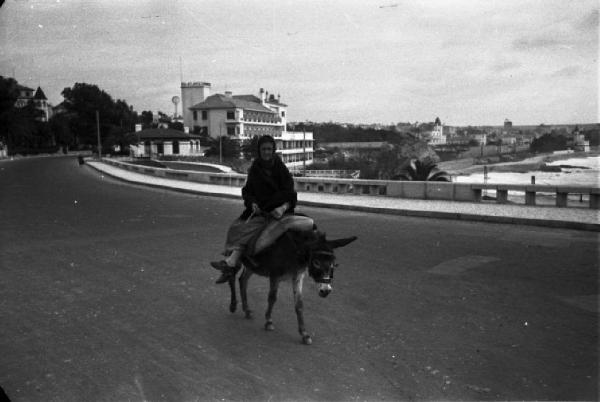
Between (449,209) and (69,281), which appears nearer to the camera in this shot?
(69,281)

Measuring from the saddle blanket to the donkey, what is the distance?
0.05m

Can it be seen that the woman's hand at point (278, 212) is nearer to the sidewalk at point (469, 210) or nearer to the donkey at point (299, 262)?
the donkey at point (299, 262)

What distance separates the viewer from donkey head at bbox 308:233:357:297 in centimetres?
460

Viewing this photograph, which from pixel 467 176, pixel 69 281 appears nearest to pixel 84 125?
pixel 467 176

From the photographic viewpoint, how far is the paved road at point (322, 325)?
412 centimetres

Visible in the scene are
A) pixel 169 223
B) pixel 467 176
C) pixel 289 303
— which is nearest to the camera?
pixel 289 303

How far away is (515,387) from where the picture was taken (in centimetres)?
405

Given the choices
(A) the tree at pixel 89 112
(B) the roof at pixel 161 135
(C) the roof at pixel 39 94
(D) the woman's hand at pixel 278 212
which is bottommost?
(D) the woman's hand at pixel 278 212

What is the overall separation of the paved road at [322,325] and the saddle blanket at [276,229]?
0.90 meters

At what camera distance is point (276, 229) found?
17.1ft

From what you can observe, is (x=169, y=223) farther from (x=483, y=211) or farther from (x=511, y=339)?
Result: (x=511, y=339)

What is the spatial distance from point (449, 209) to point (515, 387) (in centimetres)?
1019

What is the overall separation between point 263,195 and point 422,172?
50.9 ft

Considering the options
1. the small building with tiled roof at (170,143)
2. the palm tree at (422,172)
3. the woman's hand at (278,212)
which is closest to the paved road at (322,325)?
the woman's hand at (278,212)
